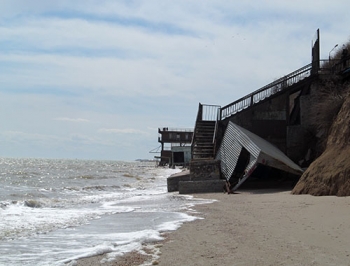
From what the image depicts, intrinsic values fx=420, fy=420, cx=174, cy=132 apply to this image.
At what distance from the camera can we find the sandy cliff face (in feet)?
40.1

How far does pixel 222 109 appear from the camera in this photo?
23266 mm

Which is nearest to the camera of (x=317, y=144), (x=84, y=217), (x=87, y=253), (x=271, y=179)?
(x=87, y=253)

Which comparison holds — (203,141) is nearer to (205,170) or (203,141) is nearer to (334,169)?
(205,170)

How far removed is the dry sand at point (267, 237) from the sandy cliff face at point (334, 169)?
0.89 meters

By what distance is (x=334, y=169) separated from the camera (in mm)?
12672

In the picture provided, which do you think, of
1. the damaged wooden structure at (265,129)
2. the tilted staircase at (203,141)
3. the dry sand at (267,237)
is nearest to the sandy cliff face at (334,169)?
the dry sand at (267,237)

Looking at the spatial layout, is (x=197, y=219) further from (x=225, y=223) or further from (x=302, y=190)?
(x=302, y=190)

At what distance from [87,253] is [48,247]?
1.20 m

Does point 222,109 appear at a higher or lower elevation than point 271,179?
higher

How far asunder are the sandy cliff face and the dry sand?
89cm

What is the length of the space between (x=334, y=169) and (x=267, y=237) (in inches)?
247

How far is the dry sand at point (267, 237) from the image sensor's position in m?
5.96

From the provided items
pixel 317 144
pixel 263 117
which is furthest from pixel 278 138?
pixel 317 144

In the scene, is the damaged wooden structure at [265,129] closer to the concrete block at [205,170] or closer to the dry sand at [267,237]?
the concrete block at [205,170]
